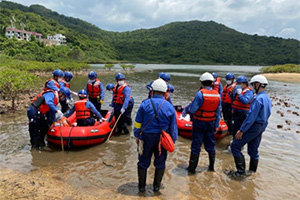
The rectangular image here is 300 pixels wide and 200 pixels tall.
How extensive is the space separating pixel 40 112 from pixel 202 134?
3.96m

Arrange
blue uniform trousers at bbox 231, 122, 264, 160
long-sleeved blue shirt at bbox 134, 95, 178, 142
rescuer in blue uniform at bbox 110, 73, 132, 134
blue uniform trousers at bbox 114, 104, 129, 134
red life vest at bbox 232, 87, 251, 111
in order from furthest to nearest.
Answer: blue uniform trousers at bbox 114, 104, 129, 134 → rescuer in blue uniform at bbox 110, 73, 132, 134 → red life vest at bbox 232, 87, 251, 111 → blue uniform trousers at bbox 231, 122, 264, 160 → long-sleeved blue shirt at bbox 134, 95, 178, 142

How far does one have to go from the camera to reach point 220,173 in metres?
4.72

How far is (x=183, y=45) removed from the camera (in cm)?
14188

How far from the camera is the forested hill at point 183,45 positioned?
98.4m

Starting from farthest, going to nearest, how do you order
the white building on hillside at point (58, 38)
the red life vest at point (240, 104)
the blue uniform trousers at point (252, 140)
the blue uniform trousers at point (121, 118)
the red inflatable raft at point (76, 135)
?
the white building on hillside at point (58, 38) < the blue uniform trousers at point (121, 118) < the red life vest at point (240, 104) < the red inflatable raft at point (76, 135) < the blue uniform trousers at point (252, 140)

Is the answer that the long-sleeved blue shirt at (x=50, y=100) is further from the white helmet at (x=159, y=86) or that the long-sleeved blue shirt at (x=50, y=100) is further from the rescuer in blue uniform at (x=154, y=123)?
the white helmet at (x=159, y=86)

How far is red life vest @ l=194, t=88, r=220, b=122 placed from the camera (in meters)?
4.27

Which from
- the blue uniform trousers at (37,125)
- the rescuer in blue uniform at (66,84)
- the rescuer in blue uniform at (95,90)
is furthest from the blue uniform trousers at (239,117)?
the rescuer in blue uniform at (66,84)

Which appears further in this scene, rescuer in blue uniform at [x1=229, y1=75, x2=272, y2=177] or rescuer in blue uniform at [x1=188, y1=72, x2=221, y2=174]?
rescuer in blue uniform at [x1=188, y1=72, x2=221, y2=174]

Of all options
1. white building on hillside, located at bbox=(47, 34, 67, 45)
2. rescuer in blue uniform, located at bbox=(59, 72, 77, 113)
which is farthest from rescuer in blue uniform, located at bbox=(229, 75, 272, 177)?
white building on hillside, located at bbox=(47, 34, 67, 45)

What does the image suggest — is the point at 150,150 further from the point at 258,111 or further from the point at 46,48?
the point at 46,48

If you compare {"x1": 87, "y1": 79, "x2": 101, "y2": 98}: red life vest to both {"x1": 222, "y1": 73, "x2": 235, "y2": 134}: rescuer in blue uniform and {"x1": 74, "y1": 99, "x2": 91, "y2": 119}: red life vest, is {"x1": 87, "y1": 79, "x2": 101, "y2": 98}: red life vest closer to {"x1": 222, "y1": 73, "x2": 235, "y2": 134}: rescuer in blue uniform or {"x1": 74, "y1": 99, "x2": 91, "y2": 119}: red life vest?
{"x1": 74, "y1": 99, "x2": 91, "y2": 119}: red life vest

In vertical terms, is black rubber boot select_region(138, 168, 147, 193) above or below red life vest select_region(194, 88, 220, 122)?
below

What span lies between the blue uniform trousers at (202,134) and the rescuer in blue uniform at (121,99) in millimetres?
2665
